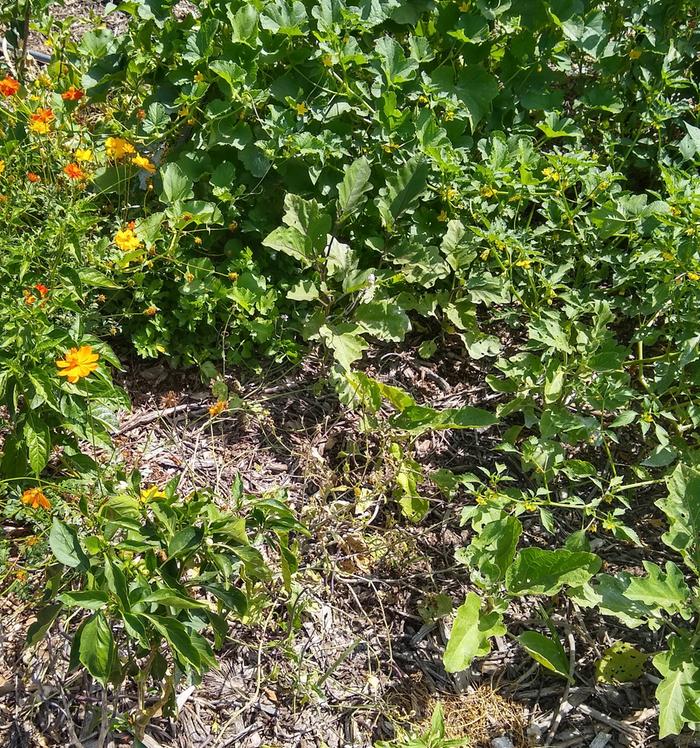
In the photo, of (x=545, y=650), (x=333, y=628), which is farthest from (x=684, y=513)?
(x=333, y=628)

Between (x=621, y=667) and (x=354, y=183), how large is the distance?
5.40 feet

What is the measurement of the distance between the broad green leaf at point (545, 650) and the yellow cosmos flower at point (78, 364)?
1301 mm

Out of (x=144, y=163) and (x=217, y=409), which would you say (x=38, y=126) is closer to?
(x=144, y=163)

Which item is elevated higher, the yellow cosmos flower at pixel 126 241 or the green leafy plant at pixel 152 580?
the yellow cosmos flower at pixel 126 241

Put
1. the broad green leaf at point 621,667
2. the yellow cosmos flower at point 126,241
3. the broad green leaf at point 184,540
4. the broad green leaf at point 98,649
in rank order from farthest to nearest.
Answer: the yellow cosmos flower at point 126,241 → the broad green leaf at point 621,667 → the broad green leaf at point 184,540 → the broad green leaf at point 98,649

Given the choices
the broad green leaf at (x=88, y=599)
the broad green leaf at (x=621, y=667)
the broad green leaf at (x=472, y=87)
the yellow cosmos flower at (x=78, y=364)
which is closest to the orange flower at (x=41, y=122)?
the yellow cosmos flower at (x=78, y=364)

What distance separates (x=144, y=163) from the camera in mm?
2533

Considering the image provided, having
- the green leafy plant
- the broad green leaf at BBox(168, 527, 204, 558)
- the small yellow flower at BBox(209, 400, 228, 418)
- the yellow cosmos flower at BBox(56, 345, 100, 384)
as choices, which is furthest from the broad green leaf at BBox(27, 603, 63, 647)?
the small yellow flower at BBox(209, 400, 228, 418)

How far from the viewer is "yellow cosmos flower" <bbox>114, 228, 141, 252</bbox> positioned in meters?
2.36

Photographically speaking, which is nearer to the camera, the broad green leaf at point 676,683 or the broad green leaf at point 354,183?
the broad green leaf at point 676,683

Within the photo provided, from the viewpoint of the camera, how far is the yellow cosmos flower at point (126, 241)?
2.36 metres

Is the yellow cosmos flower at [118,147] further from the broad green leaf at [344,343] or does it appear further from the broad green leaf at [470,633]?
the broad green leaf at [470,633]

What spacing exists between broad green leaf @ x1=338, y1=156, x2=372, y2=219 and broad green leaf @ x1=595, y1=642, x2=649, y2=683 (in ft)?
5.16

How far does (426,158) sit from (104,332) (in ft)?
3.89
